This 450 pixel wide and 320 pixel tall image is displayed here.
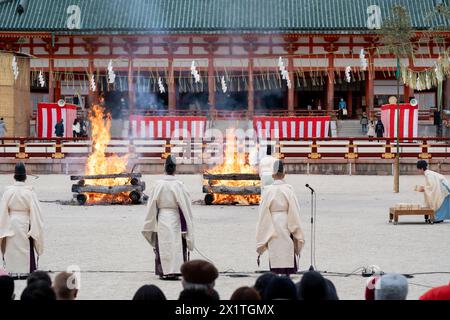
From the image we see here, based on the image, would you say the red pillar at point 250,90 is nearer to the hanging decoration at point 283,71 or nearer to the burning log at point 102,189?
the hanging decoration at point 283,71

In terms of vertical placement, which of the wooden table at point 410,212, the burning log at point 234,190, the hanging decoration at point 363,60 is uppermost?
the hanging decoration at point 363,60

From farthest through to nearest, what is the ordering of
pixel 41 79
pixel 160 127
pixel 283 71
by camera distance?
1. pixel 41 79
2. pixel 283 71
3. pixel 160 127

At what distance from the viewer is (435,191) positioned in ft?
47.4

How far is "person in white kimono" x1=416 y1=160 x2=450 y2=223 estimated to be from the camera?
14.5 metres

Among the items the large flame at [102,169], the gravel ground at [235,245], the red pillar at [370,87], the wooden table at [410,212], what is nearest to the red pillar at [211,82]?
the red pillar at [370,87]

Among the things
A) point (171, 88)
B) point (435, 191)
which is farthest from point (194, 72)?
point (435, 191)

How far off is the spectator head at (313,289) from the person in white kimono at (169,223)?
13.5ft

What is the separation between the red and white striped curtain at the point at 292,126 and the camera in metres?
35.3

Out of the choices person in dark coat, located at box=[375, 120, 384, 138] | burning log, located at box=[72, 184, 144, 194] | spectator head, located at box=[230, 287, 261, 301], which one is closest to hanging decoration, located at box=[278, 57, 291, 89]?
person in dark coat, located at box=[375, 120, 384, 138]

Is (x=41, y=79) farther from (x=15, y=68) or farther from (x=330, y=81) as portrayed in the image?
(x=330, y=81)

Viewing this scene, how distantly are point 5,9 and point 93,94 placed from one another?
5.72 metres

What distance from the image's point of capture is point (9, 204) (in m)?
9.34

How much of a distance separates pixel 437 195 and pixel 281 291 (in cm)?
963

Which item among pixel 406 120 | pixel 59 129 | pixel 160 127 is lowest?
pixel 59 129
